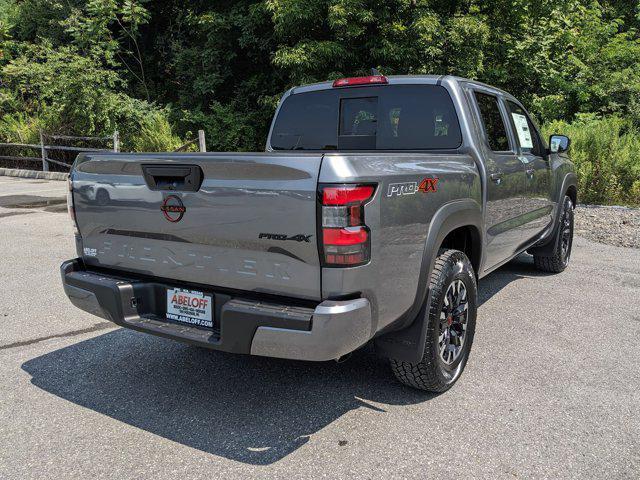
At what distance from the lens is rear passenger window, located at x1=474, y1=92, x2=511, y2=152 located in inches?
168

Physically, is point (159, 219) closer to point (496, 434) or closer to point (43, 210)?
point (496, 434)

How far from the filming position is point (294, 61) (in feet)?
47.1

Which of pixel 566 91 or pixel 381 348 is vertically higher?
pixel 566 91

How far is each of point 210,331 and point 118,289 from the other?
23.7 inches

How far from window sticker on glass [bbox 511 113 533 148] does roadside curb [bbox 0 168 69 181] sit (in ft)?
47.6

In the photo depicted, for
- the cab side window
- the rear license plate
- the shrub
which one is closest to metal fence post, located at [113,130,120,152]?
the shrub

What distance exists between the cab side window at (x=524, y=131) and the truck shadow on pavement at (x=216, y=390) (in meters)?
2.38

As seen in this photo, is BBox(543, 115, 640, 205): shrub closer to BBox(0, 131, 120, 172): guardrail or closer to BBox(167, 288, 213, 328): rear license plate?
BBox(167, 288, 213, 328): rear license plate

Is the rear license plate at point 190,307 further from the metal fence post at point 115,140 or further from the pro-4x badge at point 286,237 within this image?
the metal fence post at point 115,140

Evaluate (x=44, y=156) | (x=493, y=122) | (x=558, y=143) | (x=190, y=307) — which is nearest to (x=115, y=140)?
(x=44, y=156)

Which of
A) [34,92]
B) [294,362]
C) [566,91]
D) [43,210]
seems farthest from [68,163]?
[294,362]

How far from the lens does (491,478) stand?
258cm

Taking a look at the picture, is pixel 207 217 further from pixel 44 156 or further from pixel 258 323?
pixel 44 156

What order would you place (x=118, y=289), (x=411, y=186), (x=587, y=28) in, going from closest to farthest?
(x=411, y=186)
(x=118, y=289)
(x=587, y=28)
